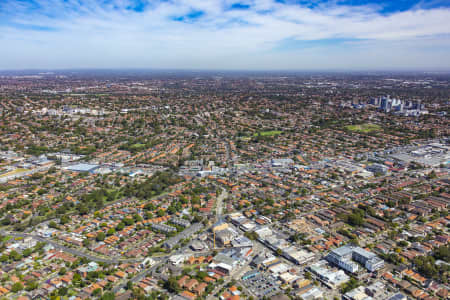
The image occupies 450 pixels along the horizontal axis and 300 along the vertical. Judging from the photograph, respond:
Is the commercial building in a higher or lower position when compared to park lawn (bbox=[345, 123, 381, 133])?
lower

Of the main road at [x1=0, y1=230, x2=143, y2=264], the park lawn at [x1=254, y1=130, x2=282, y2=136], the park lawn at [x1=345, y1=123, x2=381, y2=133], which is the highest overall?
the park lawn at [x1=345, y1=123, x2=381, y2=133]

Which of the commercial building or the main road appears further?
the main road

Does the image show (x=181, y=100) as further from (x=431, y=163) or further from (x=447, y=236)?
(x=447, y=236)

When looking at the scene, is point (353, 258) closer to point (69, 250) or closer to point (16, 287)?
point (69, 250)

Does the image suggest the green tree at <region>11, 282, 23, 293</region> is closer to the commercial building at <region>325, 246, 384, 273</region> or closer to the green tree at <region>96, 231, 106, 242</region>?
the green tree at <region>96, 231, 106, 242</region>

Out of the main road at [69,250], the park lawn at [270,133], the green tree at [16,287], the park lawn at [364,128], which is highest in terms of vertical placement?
the park lawn at [364,128]

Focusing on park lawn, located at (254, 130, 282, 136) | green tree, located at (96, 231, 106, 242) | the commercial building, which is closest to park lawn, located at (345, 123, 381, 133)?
park lawn, located at (254, 130, 282, 136)

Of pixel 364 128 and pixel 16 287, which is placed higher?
pixel 364 128

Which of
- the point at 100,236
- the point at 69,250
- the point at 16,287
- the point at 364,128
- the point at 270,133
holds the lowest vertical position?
the point at 69,250

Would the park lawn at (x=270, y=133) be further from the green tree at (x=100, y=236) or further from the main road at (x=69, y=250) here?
the main road at (x=69, y=250)

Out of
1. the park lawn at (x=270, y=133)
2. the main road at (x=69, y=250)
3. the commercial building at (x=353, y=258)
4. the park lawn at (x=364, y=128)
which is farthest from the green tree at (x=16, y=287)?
the park lawn at (x=364, y=128)

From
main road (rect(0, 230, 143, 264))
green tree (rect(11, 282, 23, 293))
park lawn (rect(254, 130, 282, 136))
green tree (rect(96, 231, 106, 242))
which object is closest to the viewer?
green tree (rect(11, 282, 23, 293))

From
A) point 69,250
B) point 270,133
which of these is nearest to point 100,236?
point 69,250
